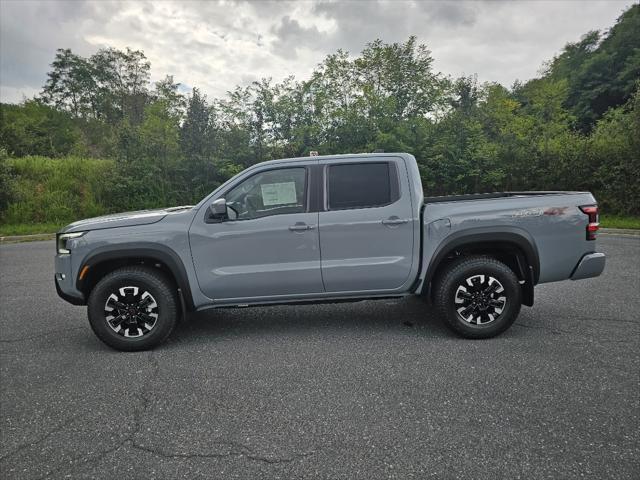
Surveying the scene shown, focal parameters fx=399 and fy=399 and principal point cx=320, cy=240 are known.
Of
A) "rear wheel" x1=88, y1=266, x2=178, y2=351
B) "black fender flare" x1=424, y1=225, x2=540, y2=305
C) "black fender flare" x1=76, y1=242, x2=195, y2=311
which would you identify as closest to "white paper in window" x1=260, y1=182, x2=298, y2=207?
"black fender flare" x1=76, y1=242, x2=195, y2=311

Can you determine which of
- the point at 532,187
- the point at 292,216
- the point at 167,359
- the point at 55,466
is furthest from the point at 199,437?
the point at 532,187

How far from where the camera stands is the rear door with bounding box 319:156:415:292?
155 inches

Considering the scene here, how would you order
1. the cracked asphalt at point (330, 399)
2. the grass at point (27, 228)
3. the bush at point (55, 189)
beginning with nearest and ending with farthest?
1. the cracked asphalt at point (330, 399)
2. the grass at point (27, 228)
3. the bush at point (55, 189)

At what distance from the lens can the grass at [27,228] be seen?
556 inches

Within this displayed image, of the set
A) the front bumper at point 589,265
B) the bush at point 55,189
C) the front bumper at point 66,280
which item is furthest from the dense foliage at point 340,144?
the front bumper at point 66,280

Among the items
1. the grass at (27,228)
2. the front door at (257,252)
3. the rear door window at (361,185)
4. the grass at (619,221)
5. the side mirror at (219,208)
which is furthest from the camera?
the grass at (27,228)

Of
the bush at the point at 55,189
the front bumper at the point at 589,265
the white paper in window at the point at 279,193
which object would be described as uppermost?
the bush at the point at 55,189

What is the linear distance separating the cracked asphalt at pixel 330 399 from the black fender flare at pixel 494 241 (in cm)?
72

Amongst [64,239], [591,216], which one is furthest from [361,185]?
[64,239]

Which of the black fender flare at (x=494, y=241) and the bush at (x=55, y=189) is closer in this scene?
the black fender flare at (x=494, y=241)

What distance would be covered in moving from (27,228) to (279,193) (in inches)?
584

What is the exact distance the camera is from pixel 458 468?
214 cm

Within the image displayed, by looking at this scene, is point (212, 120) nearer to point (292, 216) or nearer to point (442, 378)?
point (292, 216)

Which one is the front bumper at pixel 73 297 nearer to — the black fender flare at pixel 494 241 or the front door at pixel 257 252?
the front door at pixel 257 252
